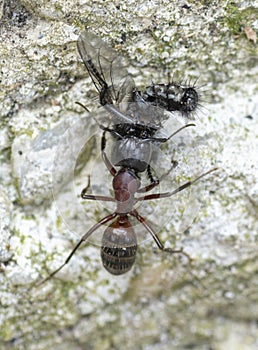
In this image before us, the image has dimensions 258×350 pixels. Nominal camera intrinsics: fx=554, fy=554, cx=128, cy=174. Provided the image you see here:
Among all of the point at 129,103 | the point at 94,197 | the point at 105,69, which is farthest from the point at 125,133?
the point at 94,197

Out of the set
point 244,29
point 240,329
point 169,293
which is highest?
point 244,29

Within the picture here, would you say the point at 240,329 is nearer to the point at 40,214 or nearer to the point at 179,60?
the point at 40,214

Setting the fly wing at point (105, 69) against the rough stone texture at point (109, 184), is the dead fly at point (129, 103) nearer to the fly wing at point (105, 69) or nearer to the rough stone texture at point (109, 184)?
the fly wing at point (105, 69)

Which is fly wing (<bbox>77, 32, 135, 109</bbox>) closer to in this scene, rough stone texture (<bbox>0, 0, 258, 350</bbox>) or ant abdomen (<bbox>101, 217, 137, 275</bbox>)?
rough stone texture (<bbox>0, 0, 258, 350</bbox>)

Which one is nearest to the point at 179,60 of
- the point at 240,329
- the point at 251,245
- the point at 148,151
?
the point at 148,151

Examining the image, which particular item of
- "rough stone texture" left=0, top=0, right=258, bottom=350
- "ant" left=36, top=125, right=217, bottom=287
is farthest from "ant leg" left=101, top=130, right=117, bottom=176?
"rough stone texture" left=0, top=0, right=258, bottom=350

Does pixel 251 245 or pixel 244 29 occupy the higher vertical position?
pixel 244 29
